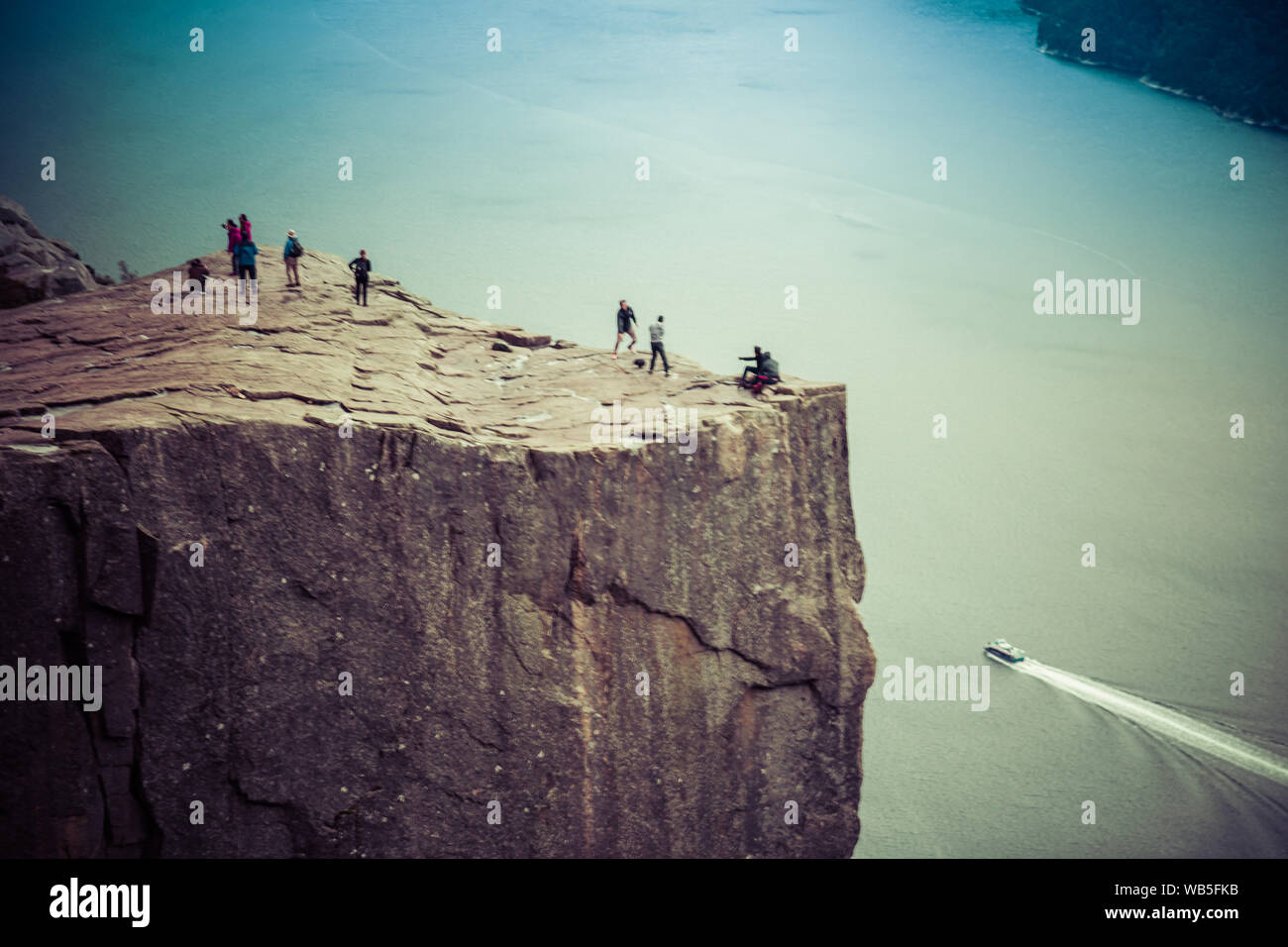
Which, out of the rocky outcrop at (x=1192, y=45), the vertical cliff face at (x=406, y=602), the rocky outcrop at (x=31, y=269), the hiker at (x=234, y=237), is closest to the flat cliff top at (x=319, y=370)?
the vertical cliff face at (x=406, y=602)

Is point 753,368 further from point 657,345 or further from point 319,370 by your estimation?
point 319,370

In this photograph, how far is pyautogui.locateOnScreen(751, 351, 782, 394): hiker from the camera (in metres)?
15.5

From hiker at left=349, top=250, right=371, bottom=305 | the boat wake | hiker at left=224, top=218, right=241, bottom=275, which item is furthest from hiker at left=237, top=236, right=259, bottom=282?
the boat wake

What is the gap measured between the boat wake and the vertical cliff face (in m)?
9.83

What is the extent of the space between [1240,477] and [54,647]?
83.0 feet

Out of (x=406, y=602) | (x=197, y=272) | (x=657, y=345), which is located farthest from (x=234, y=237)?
(x=406, y=602)

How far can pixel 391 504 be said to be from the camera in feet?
42.1

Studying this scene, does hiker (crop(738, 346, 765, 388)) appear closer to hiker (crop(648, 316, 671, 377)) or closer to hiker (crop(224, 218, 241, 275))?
hiker (crop(648, 316, 671, 377))

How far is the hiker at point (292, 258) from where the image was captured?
57.5ft

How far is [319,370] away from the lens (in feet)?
46.7

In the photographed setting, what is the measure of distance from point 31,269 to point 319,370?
797 cm

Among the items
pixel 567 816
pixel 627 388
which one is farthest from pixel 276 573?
pixel 627 388

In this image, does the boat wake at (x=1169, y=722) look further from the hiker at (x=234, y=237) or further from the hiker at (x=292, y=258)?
the hiker at (x=234, y=237)

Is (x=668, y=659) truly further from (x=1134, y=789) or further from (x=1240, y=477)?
(x=1240, y=477)
